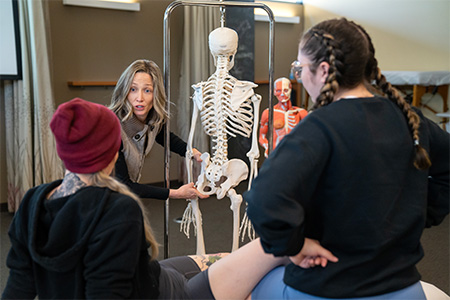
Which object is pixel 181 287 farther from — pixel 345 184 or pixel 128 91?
pixel 128 91

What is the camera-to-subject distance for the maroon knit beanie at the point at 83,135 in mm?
1147

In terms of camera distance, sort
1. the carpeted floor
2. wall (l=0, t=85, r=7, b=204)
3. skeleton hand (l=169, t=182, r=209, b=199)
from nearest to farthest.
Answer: skeleton hand (l=169, t=182, r=209, b=199), the carpeted floor, wall (l=0, t=85, r=7, b=204)

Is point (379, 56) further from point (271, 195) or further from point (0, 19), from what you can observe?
point (271, 195)

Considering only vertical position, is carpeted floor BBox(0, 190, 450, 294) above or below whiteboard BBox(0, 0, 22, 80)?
below

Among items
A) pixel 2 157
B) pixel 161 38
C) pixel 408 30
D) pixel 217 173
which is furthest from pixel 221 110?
pixel 408 30

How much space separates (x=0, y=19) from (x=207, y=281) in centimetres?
311

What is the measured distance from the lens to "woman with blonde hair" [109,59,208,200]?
200cm

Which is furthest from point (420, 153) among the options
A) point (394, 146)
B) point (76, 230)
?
point (76, 230)

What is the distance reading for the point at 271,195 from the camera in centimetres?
102

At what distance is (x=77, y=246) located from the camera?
1121 millimetres

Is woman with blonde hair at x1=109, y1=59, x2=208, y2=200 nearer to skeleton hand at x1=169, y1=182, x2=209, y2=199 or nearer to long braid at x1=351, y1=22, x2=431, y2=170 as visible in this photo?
skeleton hand at x1=169, y1=182, x2=209, y2=199

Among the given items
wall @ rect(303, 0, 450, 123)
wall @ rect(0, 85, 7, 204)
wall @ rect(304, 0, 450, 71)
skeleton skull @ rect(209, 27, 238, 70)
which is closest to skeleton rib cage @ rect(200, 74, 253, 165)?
skeleton skull @ rect(209, 27, 238, 70)

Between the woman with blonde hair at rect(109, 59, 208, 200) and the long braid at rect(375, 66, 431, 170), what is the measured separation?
105 cm

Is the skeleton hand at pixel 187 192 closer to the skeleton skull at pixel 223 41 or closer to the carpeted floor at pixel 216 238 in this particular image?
the skeleton skull at pixel 223 41
